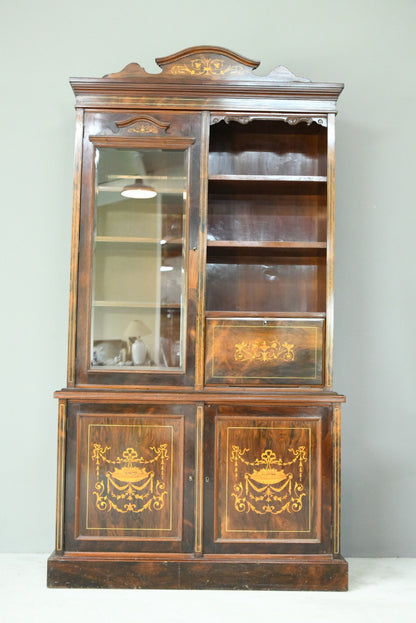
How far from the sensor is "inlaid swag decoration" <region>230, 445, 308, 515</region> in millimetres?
2668

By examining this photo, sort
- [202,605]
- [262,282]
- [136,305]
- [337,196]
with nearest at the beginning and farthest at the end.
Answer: [202,605] → [136,305] → [262,282] → [337,196]

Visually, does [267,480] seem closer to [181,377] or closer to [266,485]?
[266,485]

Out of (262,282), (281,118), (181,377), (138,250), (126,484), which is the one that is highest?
(281,118)

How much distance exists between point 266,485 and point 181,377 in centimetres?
59

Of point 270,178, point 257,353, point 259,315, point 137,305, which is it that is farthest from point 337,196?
point 137,305

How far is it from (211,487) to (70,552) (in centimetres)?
66

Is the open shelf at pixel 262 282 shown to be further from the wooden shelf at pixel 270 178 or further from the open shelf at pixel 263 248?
the wooden shelf at pixel 270 178

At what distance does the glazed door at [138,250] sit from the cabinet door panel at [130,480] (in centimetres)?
17

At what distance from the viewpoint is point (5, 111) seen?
3.22m

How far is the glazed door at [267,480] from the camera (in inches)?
105

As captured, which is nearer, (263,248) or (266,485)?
(266,485)

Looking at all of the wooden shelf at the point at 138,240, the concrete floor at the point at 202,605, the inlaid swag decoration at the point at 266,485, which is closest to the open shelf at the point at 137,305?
the wooden shelf at the point at 138,240

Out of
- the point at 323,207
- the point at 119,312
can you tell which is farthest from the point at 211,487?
the point at 323,207

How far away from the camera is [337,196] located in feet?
10.7
